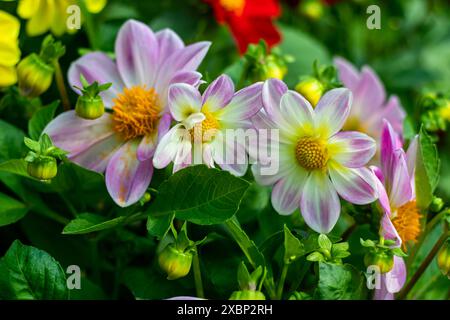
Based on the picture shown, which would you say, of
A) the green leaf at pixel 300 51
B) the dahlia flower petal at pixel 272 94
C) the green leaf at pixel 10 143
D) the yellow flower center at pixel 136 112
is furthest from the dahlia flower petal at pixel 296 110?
the green leaf at pixel 300 51

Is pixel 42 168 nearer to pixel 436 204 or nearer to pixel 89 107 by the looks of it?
pixel 89 107

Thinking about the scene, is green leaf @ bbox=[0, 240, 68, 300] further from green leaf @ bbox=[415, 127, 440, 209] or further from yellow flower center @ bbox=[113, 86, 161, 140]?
green leaf @ bbox=[415, 127, 440, 209]

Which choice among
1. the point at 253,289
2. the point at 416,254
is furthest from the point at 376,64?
the point at 253,289

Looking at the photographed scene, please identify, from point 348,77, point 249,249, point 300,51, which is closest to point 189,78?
point 249,249

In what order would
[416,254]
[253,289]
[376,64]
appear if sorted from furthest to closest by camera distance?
[376,64]
[416,254]
[253,289]

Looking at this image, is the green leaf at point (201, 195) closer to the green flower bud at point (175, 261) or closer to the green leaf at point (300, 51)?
the green flower bud at point (175, 261)
